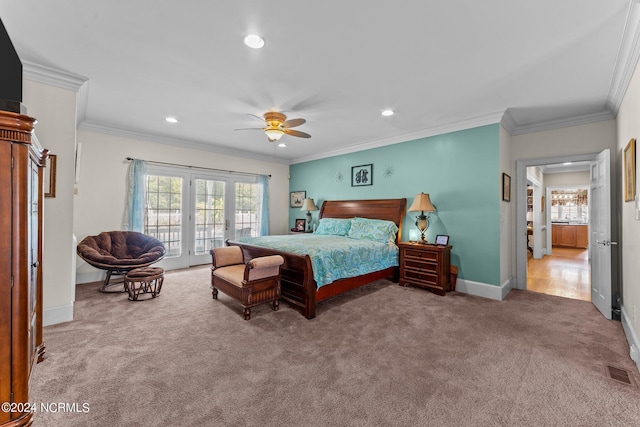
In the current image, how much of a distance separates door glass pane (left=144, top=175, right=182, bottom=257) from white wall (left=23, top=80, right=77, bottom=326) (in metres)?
2.28

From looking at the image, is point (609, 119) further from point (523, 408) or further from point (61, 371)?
point (61, 371)

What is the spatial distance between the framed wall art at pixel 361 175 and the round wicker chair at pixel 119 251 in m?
3.79

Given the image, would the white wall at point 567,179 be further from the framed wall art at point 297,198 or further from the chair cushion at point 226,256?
the chair cushion at point 226,256

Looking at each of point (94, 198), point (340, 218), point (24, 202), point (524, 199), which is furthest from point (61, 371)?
point (524, 199)

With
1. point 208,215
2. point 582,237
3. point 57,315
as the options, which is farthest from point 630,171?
point 582,237

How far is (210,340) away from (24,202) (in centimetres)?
180

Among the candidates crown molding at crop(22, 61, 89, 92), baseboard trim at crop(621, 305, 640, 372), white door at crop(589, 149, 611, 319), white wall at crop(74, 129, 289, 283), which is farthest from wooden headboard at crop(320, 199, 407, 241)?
crown molding at crop(22, 61, 89, 92)

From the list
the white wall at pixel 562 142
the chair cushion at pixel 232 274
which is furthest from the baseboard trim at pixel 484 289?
the chair cushion at pixel 232 274

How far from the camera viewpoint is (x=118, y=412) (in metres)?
1.65

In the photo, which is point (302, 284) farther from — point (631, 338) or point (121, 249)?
point (121, 249)

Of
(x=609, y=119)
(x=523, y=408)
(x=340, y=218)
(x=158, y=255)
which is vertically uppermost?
(x=609, y=119)

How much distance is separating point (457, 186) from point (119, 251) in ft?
18.1

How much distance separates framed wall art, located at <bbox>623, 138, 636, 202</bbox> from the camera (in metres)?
2.46

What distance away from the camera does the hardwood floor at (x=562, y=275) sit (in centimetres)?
423
